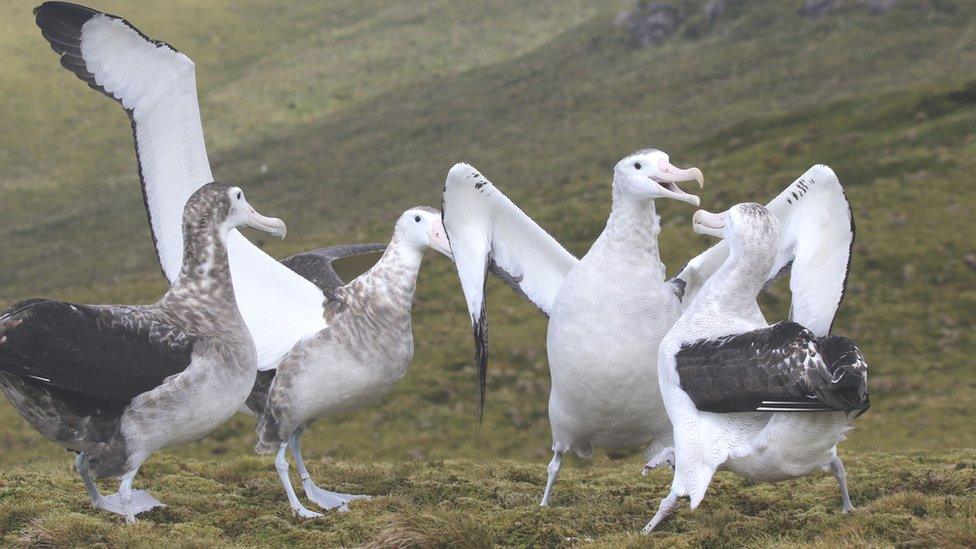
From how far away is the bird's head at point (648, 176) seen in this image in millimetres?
9773

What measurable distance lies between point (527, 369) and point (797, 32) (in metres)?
61.8

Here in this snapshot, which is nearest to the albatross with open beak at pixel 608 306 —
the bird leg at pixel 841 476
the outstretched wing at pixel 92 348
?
the bird leg at pixel 841 476

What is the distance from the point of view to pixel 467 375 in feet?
94.0

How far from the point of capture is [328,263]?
40.7 feet

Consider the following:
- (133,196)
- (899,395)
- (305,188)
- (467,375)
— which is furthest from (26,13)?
(899,395)

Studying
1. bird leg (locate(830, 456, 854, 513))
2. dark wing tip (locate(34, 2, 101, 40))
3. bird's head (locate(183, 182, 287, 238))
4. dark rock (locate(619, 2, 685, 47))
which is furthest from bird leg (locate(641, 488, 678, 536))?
dark rock (locate(619, 2, 685, 47))

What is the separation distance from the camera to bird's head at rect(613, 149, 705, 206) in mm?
9773

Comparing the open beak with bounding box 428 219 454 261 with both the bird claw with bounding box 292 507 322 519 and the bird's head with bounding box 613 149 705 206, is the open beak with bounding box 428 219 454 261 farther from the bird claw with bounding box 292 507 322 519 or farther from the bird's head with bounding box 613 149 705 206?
the bird claw with bounding box 292 507 322 519

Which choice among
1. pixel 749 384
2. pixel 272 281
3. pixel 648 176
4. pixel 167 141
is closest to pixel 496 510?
pixel 749 384

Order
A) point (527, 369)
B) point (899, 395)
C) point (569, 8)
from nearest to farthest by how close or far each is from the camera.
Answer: point (899, 395) < point (527, 369) < point (569, 8)

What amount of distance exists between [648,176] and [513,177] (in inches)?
2208

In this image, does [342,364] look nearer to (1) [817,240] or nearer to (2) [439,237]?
(2) [439,237]

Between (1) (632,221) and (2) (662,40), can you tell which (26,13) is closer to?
(2) (662,40)

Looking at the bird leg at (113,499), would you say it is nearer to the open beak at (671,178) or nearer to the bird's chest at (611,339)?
the bird's chest at (611,339)
